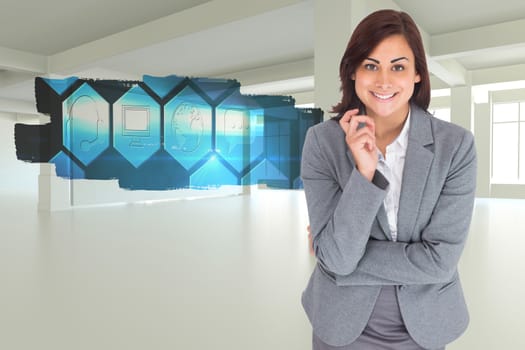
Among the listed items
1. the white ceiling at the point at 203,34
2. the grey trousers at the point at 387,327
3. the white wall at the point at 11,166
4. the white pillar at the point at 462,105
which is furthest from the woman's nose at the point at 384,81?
the white wall at the point at 11,166

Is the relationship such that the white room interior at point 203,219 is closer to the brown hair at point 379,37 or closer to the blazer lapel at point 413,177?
the blazer lapel at point 413,177

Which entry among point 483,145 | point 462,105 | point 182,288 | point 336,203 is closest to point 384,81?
point 336,203

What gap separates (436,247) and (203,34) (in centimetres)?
705

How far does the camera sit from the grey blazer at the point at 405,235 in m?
0.97

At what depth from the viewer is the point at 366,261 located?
3.32 feet

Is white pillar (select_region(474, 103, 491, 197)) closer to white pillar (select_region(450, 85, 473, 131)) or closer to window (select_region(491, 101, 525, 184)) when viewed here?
window (select_region(491, 101, 525, 184))

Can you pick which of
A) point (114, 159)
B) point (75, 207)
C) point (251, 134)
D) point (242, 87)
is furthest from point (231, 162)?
point (75, 207)

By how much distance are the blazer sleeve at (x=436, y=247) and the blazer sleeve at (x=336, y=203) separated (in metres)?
0.06

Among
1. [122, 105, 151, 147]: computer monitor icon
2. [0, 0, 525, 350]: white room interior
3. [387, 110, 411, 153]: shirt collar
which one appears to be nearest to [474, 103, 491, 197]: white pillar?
[0, 0, 525, 350]: white room interior

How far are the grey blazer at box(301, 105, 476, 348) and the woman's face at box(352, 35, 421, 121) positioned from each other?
0.35 ft

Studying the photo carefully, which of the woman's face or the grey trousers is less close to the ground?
the woman's face

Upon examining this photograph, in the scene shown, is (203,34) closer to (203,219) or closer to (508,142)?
(203,219)

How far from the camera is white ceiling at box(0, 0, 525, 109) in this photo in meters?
6.17

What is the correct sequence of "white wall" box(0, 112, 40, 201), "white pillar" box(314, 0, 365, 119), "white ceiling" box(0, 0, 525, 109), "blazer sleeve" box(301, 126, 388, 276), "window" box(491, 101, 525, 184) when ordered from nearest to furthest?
"blazer sleeve" box(301, 126, 388, 276) → "white pillar" box(314, 0, 365, 119) → "white ceiling" box(0, 0, 525, 109) → "window" box(491, 101, 525, 184) → "white wall" box(0, 112, 40, 201)
